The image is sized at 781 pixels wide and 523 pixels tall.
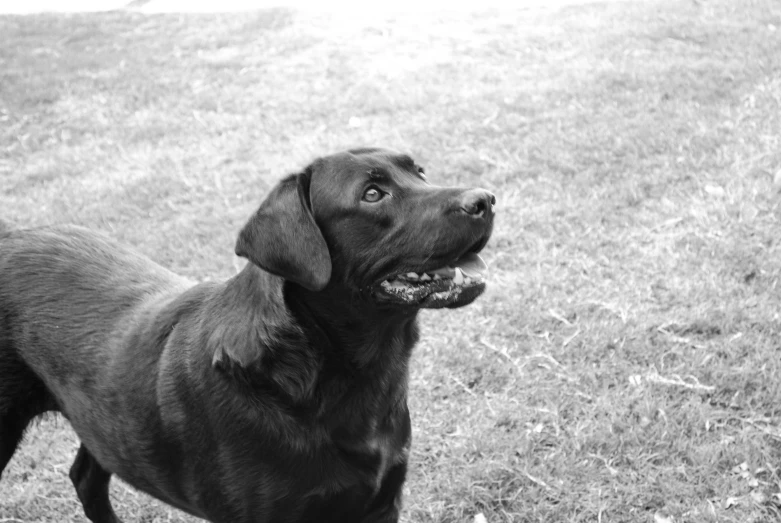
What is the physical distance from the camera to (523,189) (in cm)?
624

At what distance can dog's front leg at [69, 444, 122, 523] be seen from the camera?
3631mm

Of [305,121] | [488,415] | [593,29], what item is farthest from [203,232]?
[593,29]

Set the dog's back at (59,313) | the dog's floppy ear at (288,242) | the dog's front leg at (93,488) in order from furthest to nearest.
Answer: the dog's front leg at (93,488)
the dog's back at (59,313)
the dog's floppy ear at (288,242)

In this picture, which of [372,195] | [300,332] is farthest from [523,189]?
[300,332]

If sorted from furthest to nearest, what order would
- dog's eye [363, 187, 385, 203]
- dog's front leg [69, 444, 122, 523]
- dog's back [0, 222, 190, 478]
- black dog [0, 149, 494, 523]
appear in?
dog's front leg [69, 444, 122, 523]
dog's back [0, 222, 190, 478]
dog's eye [363, 187, 385, 203]
black dog [0, 149, 494, 523]

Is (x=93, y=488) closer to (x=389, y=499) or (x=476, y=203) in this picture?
(x=389, y=499)

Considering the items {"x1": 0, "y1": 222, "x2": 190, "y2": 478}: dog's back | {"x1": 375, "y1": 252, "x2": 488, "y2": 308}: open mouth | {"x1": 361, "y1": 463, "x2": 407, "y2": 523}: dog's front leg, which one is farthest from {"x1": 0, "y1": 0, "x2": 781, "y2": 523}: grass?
{"x1": 375, "y1": 252, "x2": 488, "y2": 308}: open mouth

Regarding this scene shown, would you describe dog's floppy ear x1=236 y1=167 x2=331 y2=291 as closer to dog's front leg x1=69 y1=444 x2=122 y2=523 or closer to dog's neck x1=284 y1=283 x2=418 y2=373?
dog's neck x1=284 y1=283 x2=418 y2=373

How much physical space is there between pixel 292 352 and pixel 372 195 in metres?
0.65

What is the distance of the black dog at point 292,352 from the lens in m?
2.65

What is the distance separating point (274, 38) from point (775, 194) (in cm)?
726

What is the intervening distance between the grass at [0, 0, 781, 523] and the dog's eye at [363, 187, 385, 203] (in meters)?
1.67

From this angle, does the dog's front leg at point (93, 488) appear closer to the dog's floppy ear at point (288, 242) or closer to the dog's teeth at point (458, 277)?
the dog's floppy ear at point (288, 242)

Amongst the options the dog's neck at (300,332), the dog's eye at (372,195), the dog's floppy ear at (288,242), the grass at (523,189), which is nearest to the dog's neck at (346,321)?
the dog's neck at (300,332)
